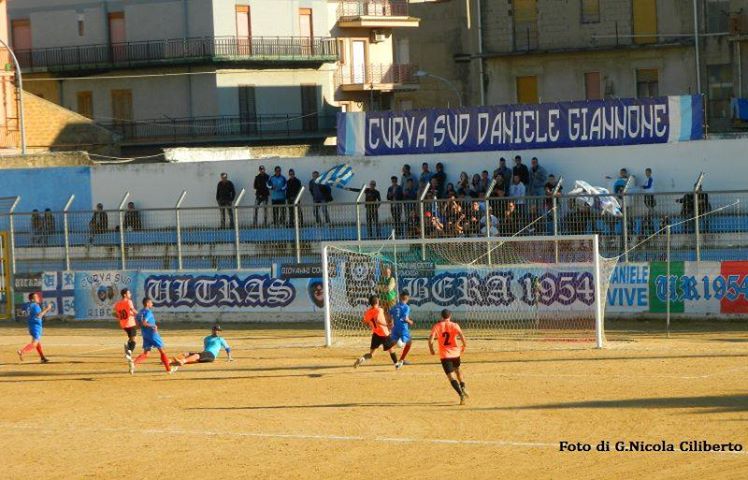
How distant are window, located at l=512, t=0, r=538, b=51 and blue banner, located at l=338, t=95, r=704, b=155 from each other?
65.0ft

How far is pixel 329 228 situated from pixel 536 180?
596 centimetres

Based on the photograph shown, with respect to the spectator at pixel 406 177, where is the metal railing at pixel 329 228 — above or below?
below

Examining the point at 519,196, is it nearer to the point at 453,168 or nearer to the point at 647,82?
the point at 453,168

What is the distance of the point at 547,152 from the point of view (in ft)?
126

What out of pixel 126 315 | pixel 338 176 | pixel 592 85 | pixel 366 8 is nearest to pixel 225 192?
pixel 338 176

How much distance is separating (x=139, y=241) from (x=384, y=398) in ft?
55.9

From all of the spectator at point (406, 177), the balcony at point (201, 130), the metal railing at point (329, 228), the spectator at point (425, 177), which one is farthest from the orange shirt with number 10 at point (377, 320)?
the balcony at point (201, 130)

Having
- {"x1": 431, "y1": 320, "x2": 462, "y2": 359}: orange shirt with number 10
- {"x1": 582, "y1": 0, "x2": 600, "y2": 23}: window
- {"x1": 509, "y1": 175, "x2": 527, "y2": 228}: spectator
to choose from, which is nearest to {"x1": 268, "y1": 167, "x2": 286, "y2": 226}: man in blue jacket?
{"x1": 509, "y1": 175, "x2": 527, "y2": 228}: spectator

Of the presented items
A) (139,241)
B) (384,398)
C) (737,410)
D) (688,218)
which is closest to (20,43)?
(139,241)

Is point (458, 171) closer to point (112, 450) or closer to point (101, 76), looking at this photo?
point (112, 450)

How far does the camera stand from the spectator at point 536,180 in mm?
36906

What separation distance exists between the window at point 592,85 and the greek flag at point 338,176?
70.2ft

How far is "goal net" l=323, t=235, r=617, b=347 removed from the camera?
3156 centimetres

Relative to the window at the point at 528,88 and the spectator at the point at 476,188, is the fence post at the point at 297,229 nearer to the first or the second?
the spectator at the point at 476,188
